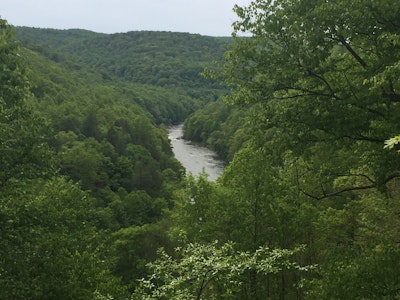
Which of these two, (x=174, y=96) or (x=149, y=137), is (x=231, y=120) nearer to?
(x=149, y=137)

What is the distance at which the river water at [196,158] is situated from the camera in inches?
3174

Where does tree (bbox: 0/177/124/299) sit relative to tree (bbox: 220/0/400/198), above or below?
below

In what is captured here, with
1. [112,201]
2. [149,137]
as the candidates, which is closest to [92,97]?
[149,137]

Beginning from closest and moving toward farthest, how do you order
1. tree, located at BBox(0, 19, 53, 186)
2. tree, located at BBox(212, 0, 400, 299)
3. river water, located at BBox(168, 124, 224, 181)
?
tree, located at BBox(212, 0, 400, 299), tree, located at BBox(0, 19, 53, 186), river water, located at BBox(168, 124, 224, 181)

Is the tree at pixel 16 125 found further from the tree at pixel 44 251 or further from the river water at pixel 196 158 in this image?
the river water at pixel 196 158

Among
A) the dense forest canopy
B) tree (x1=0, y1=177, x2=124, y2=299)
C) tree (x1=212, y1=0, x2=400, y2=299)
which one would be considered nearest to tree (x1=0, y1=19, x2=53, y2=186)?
the dense forest canopy

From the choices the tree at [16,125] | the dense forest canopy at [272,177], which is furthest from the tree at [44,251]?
the tree at [16,125]

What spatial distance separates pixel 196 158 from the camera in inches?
3794

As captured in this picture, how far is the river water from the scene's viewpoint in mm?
80613

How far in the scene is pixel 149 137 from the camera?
9169 cm

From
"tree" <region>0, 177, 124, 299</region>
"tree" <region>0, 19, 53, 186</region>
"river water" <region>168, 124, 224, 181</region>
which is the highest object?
"tree" <region>0, 19, 53, 186</region>

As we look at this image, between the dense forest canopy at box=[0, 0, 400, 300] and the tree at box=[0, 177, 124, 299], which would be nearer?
the dense forest canopy at box=[0, 0, 400, 300]

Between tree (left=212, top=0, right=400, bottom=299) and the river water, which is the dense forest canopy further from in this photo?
the river water

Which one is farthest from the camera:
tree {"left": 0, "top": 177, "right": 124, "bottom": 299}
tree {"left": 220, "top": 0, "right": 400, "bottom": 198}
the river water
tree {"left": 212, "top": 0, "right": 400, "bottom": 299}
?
the river water
